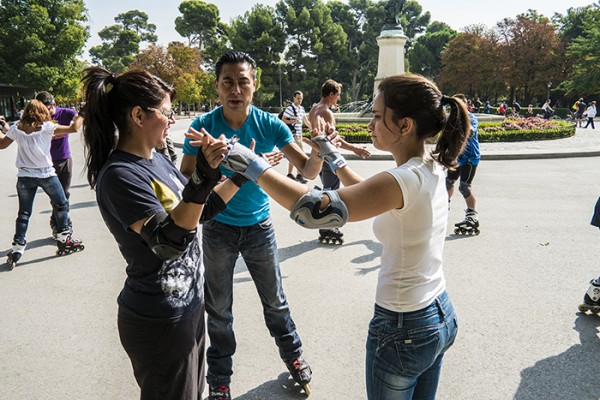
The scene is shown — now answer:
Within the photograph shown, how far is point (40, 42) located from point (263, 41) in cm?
2261

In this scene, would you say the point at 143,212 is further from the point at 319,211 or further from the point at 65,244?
the point at 65,244

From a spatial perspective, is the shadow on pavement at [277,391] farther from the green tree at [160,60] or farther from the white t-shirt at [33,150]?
the green tree at [160,60]

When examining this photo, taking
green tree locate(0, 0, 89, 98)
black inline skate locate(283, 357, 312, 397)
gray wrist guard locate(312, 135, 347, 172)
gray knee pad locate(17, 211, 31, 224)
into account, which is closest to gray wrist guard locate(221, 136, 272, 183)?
gray wrist guard locate(312, 135, 347, 172)

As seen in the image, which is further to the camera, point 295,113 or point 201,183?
point 295,113

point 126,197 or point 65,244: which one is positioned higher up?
point 126,197

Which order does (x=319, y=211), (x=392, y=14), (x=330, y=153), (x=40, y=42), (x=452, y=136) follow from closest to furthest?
(x=319, y=211), (x=452, y=136), (x=330, y=153), (x=392, y=14), (x=40, y=42)

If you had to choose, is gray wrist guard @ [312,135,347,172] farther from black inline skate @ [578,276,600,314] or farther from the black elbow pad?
Answer: black inline skate @ [578,276,600,314]

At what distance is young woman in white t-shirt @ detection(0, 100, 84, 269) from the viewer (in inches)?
213

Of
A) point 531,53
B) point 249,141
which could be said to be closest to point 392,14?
point 249,141

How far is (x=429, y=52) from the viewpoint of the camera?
67062 mm

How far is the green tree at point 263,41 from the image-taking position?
167 feet

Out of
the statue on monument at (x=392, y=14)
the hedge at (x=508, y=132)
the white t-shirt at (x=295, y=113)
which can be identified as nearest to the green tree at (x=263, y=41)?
the statue on monument at (x=392, y=14)

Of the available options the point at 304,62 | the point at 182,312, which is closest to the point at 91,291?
the point at 182,312

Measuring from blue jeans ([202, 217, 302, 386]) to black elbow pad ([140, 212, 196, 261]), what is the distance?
1.23m
